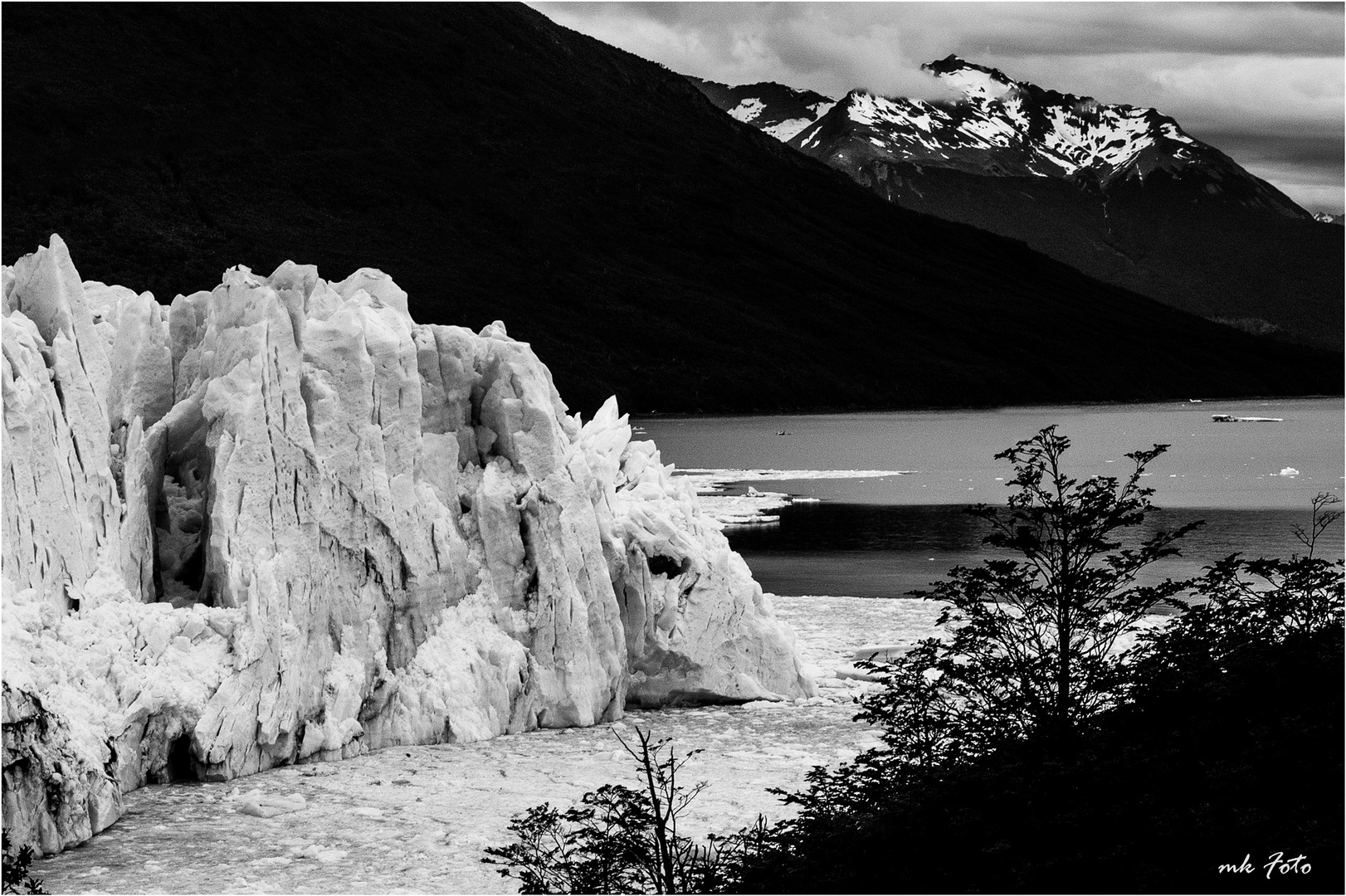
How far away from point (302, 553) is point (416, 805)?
4.23 m

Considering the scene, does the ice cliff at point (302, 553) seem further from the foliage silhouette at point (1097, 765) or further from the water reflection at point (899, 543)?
the water reflection at point (899, 543)

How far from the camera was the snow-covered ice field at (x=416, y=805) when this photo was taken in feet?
50.2

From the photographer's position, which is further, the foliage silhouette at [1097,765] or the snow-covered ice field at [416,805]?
the snow-covered ice field at [416,805]

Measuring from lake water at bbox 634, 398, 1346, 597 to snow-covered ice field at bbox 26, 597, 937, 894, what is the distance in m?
20.7

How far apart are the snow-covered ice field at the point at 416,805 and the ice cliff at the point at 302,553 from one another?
0.51 m

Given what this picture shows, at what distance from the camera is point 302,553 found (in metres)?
20.5

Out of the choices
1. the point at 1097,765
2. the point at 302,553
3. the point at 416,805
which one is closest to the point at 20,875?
the point at 416,805

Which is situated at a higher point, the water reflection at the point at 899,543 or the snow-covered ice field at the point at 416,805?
the water reflection at the point at 899,543

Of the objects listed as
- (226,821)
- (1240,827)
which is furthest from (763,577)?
(1240,827)
